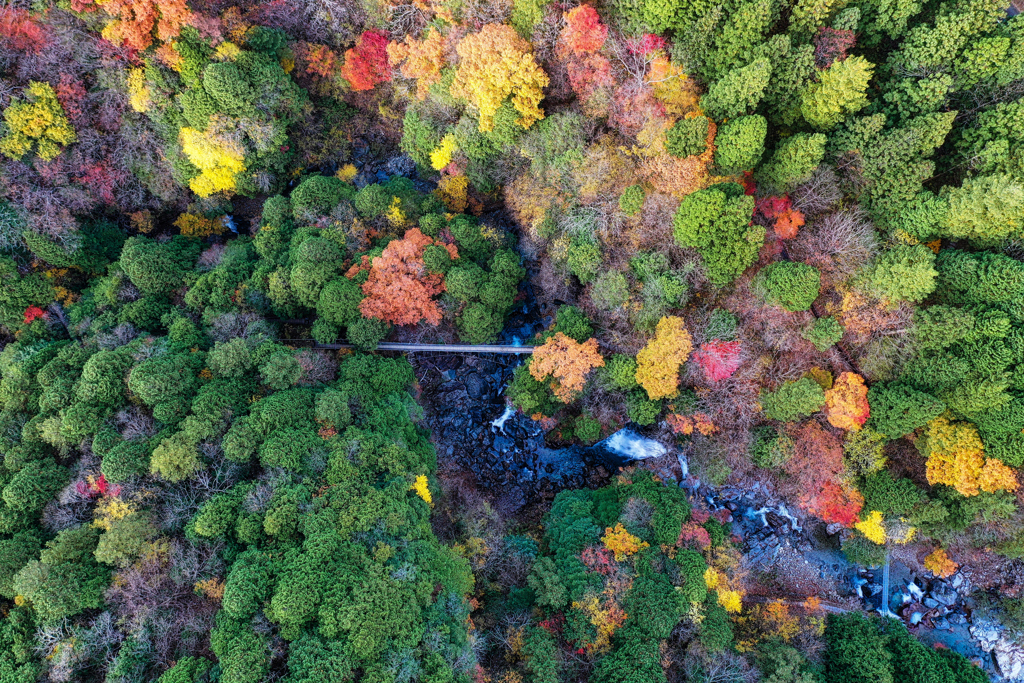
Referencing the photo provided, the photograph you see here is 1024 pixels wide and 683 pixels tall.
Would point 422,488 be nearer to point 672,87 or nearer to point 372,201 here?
point 372,201

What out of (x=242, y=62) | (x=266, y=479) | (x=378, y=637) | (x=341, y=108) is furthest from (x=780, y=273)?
(x=242, y=62)

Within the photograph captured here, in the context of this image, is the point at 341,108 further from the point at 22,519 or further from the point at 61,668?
the point at 61,668

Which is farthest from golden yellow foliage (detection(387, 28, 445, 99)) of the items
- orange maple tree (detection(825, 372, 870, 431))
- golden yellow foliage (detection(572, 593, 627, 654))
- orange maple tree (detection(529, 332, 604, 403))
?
golden yellow foliage (detection(572, 593, 627, 654))

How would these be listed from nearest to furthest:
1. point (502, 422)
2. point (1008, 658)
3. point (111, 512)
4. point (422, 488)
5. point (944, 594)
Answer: point (111, 512), point (422, 488), point (1008, 658), point (944, 594), point (502, 422)

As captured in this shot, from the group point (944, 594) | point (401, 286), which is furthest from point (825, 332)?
point (401, 286)

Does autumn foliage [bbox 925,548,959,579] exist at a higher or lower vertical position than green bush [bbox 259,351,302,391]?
→ higher

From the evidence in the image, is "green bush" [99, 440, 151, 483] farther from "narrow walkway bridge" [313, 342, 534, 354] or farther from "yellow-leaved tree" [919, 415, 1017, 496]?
"yellow-leaved tree" [919, 415, 1017, 496]
